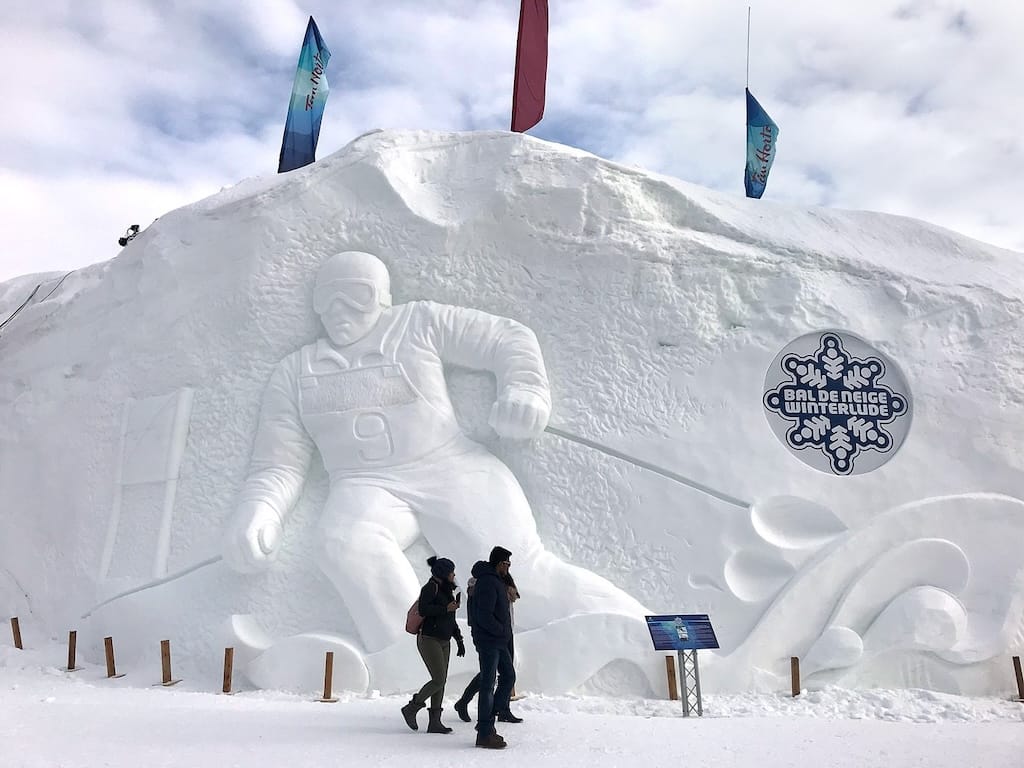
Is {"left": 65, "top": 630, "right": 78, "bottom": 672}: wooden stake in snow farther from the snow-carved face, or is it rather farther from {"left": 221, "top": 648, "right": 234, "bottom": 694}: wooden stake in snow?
the snow-carved face

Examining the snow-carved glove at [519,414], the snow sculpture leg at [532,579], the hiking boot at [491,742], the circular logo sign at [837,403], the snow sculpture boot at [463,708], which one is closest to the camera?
the hiking boot at [491,742]

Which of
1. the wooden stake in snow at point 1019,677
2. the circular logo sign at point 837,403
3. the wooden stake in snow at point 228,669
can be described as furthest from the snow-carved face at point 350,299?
the wooden stake in snow at point 1019,677

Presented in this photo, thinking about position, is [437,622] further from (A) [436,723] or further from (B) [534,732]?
(B) [534,732]

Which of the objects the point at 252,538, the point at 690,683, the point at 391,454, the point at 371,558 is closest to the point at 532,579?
the point at 371,558

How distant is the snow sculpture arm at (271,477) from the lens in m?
5.76

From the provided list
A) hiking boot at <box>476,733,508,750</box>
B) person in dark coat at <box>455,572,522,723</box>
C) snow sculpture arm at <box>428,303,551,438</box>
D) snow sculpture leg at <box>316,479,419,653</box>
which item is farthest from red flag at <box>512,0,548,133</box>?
hiking boot at <box>476,733,508,750</box>

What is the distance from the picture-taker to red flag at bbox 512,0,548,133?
8.34 meters

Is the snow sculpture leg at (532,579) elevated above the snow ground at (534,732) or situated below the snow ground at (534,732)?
above

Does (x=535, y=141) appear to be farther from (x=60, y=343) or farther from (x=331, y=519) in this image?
(x=60, y=343)

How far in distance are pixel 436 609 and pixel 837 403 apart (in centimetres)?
349

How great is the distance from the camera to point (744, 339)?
6379 mm

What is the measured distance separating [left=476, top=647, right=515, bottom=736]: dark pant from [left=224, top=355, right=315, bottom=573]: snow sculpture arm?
238 centimetres

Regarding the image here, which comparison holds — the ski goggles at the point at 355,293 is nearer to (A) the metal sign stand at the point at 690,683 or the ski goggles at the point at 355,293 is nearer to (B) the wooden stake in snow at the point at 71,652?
(B) the wooden stake in snow at the point at 71,652

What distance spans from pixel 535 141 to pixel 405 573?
11.0 feet
